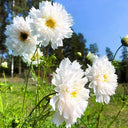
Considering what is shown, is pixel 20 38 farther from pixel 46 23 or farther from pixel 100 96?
pixel 100 96

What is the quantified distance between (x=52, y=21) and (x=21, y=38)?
184 millimetres

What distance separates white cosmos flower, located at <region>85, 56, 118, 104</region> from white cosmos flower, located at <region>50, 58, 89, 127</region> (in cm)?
11

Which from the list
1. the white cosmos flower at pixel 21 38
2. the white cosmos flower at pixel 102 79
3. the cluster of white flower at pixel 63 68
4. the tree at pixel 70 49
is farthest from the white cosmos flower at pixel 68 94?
the tree at pixel 70 49

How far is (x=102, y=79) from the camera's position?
0.48m

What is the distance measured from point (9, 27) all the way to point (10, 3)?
904 centimetres

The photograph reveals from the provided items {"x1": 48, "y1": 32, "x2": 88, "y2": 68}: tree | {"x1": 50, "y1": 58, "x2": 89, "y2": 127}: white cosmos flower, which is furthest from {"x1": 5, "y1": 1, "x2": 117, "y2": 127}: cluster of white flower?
{"x1": 48, "y1": 32, "x2": 88, "y2": 68}: tree

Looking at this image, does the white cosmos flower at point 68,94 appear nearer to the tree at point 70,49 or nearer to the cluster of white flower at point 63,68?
the cluster of white flower at point 63,68

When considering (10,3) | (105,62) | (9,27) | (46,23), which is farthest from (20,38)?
(10,3)

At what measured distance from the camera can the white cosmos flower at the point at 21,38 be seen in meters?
0.60

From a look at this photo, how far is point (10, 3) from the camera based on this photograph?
8578mm

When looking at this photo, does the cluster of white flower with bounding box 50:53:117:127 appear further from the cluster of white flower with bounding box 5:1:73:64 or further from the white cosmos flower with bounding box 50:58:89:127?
the cluster of white flower with bounding box 5:1:73:64

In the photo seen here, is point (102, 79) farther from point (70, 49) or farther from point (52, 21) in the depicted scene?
point (70, 49)

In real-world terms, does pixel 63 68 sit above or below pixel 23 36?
below

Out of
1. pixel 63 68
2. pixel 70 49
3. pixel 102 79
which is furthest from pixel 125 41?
pixel 70 49
